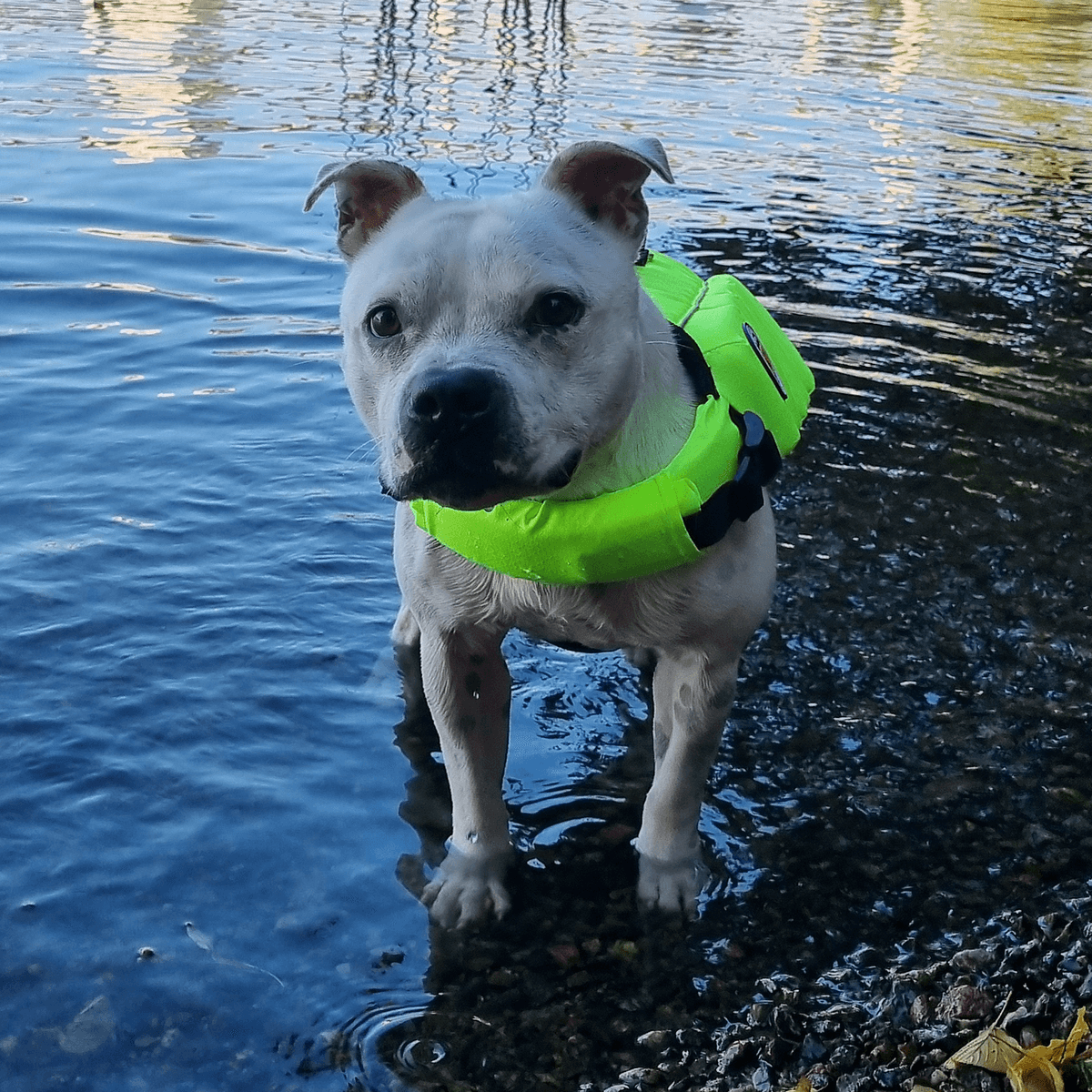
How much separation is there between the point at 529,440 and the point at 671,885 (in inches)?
72.0

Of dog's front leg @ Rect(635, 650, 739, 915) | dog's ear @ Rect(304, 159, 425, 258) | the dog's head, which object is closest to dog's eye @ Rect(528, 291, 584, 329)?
the dog's head

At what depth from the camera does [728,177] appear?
13.5 meters

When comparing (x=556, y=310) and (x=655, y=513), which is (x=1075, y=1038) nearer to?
(x=655, y=513)

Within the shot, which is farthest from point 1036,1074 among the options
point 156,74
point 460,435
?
point 156,74

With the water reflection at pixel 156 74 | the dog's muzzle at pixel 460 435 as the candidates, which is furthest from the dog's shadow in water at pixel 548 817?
the water reflection at pixel 156 74

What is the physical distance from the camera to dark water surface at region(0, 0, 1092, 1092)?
4.18 metres

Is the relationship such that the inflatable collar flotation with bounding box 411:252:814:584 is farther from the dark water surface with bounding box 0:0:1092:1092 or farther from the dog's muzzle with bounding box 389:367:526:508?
the dark water surface with bounding box 0:0:1092:1092

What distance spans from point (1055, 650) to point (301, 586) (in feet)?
11.2

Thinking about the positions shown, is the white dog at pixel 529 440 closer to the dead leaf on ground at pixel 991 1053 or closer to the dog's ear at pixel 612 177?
A: the dog's ear at pixel 612 177

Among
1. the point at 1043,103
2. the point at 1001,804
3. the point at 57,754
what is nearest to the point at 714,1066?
the point at 1001,804

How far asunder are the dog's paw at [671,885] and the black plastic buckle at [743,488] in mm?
1253

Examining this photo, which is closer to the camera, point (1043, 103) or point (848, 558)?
point (848, 558)

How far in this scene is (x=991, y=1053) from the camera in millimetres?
3422

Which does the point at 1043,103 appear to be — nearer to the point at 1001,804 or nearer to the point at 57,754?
the point at 1001,804
